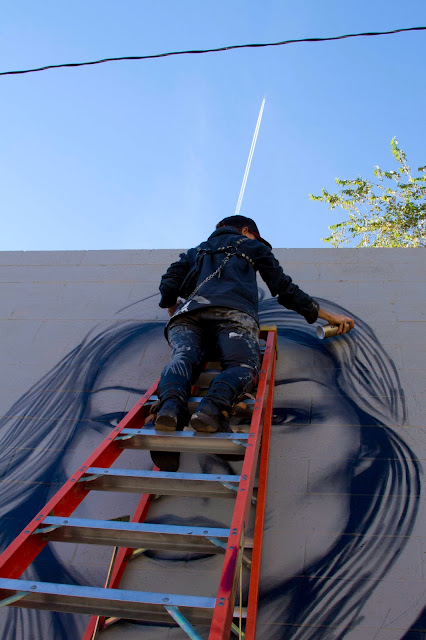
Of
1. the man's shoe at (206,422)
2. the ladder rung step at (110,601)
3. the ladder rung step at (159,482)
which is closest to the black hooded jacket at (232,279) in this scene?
the man's shoe at (206,422)

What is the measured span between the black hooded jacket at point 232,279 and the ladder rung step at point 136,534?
1470 mm

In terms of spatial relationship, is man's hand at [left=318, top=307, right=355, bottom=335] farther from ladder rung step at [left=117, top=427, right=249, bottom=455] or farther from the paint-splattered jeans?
ladder rung step at [left=117, top=427, right=249, bottom=455]

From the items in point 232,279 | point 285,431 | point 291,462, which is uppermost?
point 232,279

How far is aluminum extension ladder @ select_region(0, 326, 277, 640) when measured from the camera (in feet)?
6.03

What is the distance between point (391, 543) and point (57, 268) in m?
3.66

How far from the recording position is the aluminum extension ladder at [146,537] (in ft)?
6.03

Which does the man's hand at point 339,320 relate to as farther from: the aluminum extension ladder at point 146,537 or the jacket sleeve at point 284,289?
the aluminum extension ladder at point 146,537

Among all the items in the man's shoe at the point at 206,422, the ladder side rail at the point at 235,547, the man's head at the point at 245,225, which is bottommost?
the ladder side rail at the point at 235,547

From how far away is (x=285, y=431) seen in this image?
3580 mm

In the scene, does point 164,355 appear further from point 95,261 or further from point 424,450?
point 424,450

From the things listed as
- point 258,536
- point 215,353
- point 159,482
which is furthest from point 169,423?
point 215,353

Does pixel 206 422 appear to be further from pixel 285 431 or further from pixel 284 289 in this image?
pixel 284 289

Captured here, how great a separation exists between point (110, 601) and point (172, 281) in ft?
7.28

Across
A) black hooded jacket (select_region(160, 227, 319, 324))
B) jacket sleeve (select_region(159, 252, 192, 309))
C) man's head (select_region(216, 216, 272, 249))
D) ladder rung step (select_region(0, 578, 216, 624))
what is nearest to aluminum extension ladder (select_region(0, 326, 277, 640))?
ladder rung step (select_region(0, 578, 216, 624))
